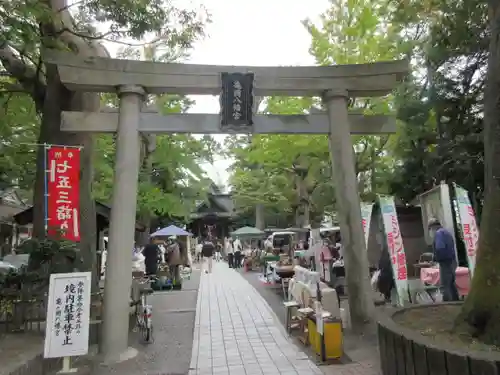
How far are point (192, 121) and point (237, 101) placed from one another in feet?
3.08

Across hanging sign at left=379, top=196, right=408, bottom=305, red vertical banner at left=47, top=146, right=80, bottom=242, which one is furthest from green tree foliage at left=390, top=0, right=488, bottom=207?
red vertical banner at left=47, top=146, right=80, bottom=242

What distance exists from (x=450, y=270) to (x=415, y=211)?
6896 mm

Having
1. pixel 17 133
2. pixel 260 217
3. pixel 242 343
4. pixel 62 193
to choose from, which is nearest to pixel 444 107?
pixel 242 343

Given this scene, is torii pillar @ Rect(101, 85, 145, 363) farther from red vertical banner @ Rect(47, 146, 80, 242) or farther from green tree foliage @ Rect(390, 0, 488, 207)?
green tree foliage @ Rect(390, 0, 488, 207)

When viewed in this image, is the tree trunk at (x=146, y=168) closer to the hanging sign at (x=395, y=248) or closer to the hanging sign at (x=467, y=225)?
the hanging sign at (x=395, y=248)

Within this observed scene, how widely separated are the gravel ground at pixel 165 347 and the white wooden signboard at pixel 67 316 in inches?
22.5

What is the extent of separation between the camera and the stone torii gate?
6945 millimetres

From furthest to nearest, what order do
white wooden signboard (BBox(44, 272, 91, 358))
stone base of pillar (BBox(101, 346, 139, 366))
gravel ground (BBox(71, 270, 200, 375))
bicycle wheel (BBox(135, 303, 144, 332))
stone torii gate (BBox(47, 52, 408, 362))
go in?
bicycle wheel (BBox(135, 303, 144, 332))
stone torii gate (BBox(47, 52, 408, 362))
stone base of pillar (BBox(101, 346, 139, 366))
gravel ground (BBox(71, 270, 200, 375))
white wooden signboard (BBox(44, 272, 91, 358))

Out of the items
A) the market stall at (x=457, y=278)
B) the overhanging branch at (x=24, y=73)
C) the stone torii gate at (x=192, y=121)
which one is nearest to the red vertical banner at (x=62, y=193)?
the stone torii gate at (x=192, y=121)

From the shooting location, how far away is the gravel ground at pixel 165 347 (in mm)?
6012

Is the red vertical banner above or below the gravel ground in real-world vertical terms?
above

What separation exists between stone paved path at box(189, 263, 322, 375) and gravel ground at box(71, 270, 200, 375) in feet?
0.66

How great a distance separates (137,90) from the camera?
733 cm

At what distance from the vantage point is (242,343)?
715 centimetres
